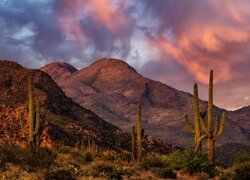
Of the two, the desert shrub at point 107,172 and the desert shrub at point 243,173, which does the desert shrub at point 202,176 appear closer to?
the desert shrub at point 243,173

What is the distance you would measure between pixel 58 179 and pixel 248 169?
7679mm

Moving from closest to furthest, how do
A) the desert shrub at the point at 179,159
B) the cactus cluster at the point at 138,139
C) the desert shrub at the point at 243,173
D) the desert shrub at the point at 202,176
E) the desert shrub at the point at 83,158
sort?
the desert shrub at the point at 243,173 < the desert shrub at the point at 202,176 < the desert shrub at the point at 179,159 < the desert shrub at the point at 83,158 < the cactus cluster at the point at 138,139

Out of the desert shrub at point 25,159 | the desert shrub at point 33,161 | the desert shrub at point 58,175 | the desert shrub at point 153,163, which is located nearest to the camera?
the desert shrub at point 58,175

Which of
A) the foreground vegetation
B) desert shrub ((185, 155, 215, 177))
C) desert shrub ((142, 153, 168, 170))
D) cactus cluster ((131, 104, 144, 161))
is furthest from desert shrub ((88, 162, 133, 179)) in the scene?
cactus cluster ((131, 104, 144, 161))

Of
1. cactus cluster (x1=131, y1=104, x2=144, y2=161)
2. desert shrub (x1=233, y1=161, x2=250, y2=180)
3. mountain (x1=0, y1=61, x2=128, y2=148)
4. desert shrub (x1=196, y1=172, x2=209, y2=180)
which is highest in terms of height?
mountain (x1=0, y1=61, x2=128, y2=148)

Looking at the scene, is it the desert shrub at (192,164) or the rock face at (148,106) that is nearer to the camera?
the desert shrub at (192,164)

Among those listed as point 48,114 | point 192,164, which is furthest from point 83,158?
point 48,114

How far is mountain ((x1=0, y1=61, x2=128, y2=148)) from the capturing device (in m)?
51.4

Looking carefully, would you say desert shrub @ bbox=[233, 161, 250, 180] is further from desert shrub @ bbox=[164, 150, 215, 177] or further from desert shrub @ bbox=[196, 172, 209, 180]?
desert shrub @ bbox=[164, 150, 215, 177]

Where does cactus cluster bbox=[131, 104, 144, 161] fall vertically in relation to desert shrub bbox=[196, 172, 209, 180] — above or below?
above

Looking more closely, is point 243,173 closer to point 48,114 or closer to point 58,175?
point 58,175

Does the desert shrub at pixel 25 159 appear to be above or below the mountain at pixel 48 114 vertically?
below

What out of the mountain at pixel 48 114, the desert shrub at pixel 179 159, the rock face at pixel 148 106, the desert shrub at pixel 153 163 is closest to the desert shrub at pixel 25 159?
the desert shrub at pixel 153 163

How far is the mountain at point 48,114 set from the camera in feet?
169
